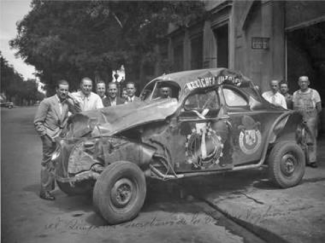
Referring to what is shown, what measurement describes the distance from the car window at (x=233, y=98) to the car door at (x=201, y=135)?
26 centimetres

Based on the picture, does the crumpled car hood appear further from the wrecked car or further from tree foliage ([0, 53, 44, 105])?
tree foliage ([0, 53, 44, 105])

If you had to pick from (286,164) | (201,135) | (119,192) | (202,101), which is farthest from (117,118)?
(286,164)

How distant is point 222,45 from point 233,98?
9.06m

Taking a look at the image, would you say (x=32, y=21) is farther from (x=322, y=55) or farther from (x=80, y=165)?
(x=80, y=165)

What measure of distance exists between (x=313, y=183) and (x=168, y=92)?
2.76 metres

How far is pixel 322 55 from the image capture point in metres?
11.0

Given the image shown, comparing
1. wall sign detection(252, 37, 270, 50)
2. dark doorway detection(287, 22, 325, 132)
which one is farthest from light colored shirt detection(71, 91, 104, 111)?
dark doorway detection(287, 22, 325, 132)

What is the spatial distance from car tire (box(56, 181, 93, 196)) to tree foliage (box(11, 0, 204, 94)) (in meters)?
7.47

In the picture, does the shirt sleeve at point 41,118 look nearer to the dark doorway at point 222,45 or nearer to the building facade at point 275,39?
the building facade at point 275,39

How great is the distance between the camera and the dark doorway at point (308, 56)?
36.0 feet

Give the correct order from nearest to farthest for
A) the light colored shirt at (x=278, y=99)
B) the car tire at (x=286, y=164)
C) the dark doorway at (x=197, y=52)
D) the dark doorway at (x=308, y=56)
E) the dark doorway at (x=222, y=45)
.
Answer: the car tire at (x=286, y=164)
the light colored shirt at (x=278, y=99)
the dark doorway at (x=308, y=56)
the dark doorway at (x=222, y=45)
the dark doorway at (x=197, y=52)

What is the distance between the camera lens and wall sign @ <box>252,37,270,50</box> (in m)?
11.7

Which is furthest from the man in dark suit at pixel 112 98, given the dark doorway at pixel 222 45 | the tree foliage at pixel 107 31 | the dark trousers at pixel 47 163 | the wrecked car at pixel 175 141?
the dark doorway at pixel 222 45
